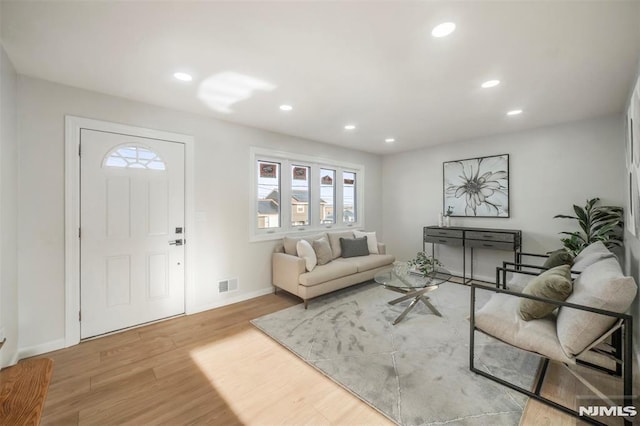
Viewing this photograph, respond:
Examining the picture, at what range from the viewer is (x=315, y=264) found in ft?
12.5

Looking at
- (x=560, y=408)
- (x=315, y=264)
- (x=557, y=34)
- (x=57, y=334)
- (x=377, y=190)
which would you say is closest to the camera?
(x=560, y=408)

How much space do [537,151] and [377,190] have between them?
289cm

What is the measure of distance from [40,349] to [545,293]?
4.23m

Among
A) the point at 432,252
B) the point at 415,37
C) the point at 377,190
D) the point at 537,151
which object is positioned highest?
the point at 415,37

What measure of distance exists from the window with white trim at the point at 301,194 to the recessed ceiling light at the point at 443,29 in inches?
111

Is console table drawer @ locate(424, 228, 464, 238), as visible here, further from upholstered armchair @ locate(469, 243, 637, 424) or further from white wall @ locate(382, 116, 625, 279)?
upholstered armchair @ locate(469, 243, 637, 424)

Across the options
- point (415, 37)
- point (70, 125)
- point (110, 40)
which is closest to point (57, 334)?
point (70, 125)

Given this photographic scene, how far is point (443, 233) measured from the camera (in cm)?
481

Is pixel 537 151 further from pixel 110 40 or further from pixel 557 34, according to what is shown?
pixel 110 40

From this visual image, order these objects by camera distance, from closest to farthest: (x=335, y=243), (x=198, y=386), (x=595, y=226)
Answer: (x=198, y=386)
(x=595, y=226)
(x=335, y=243)

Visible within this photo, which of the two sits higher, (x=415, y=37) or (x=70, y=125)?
(x=415, y=37)

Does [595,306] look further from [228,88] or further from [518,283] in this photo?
[228,88]

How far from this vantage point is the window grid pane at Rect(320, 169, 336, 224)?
512cm

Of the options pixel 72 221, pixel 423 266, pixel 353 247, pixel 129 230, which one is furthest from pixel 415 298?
pixel 72 221
